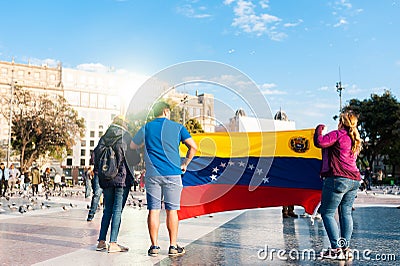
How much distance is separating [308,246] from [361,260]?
1114mm

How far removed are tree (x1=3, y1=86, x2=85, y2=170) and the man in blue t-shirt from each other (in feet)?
119

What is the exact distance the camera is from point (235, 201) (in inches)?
327

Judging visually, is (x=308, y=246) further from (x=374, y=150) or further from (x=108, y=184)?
(x=374, y=150)

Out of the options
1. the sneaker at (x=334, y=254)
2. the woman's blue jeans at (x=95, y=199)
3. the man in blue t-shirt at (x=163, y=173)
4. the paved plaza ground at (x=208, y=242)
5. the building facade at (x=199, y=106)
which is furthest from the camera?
the building facade at (x=199, y=106)

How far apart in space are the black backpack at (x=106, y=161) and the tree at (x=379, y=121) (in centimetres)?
4514

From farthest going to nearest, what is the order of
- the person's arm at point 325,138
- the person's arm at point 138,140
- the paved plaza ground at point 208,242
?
the person's arm at point 138,140
the person's arm at point 325,138
the paved plaza ground at point 208,242

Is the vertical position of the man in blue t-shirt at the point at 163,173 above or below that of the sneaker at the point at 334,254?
above

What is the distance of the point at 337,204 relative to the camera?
5.36 metres

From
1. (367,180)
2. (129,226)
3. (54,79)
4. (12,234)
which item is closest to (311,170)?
(129,226)

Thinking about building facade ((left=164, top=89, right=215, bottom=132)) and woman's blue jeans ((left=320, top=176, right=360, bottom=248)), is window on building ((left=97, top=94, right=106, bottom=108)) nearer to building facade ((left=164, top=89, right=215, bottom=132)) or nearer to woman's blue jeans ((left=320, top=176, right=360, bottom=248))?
building facade ((left=164, top=89, right=215, bottom=132))

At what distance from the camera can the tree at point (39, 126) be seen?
131ft

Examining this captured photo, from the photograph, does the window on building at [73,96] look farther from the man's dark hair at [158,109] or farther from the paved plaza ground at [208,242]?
the man's dark hair at [158,109]

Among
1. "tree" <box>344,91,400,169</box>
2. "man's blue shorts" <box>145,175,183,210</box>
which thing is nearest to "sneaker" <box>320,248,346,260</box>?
"man's blue shorts" <box>145,175,183,210</box>

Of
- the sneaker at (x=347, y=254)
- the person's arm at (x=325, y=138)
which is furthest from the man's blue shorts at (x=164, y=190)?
the sneaker at (x=347, y=254)
